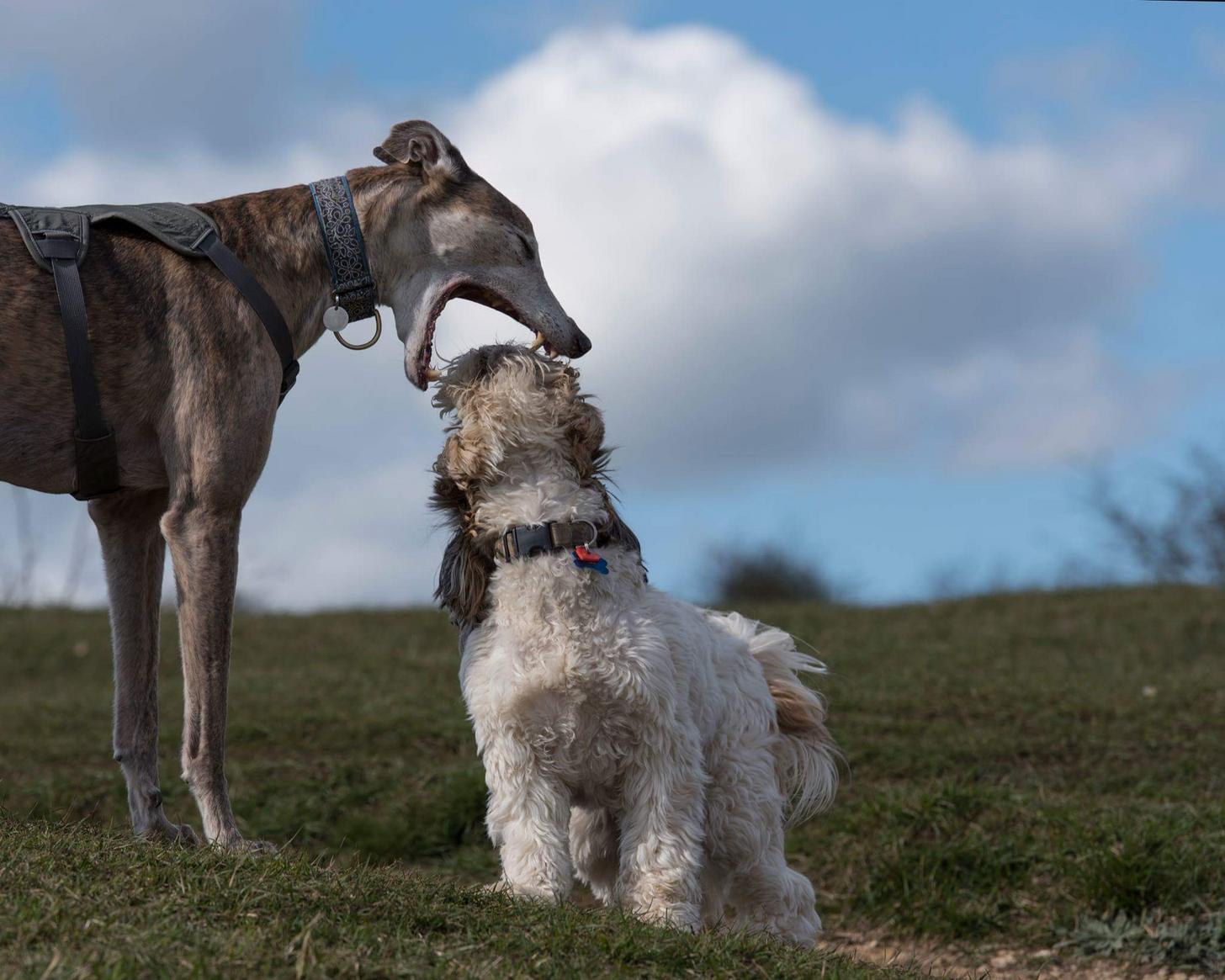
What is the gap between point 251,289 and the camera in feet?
16.9

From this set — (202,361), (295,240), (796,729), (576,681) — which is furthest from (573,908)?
(295,240)

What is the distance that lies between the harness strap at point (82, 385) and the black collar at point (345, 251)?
2.98 ft

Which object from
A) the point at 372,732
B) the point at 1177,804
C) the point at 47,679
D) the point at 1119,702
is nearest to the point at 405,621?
the point at 47,679

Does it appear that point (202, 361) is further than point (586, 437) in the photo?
Yes

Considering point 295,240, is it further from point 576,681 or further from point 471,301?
point 576,681

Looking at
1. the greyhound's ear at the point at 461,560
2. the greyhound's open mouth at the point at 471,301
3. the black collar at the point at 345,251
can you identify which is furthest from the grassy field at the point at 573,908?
the black collar at the point at 345,251

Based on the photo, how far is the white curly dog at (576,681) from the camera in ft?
15.3

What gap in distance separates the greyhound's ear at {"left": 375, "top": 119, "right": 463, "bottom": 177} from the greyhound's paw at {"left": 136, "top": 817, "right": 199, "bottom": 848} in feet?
8.44

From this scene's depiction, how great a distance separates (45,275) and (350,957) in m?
2.72

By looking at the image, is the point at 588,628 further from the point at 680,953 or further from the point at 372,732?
the point at 372,732

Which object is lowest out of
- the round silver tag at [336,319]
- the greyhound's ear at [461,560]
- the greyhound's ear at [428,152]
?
the greyhound's ear at [461,560]

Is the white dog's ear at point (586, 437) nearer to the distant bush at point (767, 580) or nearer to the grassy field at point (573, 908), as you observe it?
the grassy field at point (573, 908)

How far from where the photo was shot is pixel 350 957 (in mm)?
3635

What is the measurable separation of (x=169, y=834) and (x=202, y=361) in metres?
1.68
